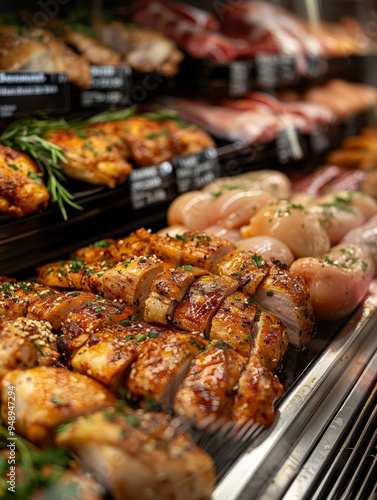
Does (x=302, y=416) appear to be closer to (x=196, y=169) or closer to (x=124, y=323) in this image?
(x=124, y=323)

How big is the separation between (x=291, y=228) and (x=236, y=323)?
0.90 m

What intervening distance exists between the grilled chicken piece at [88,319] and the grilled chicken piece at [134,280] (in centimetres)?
8

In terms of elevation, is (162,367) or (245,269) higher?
(245,269)

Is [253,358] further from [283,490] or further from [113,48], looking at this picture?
[113,48]

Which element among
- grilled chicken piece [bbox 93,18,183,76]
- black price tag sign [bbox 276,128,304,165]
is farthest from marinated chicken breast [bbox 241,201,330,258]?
black price tag sign [bbox 276,128,304,165]

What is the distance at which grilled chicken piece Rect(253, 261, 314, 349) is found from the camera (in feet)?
7.23

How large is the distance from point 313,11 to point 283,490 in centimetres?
594

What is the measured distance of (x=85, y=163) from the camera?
2.79 meters

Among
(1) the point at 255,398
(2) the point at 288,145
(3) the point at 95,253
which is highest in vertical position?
(2) the point at 288,145

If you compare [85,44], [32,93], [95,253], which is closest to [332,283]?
[95,253]

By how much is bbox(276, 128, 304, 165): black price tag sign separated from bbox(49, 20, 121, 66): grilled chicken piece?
164cm

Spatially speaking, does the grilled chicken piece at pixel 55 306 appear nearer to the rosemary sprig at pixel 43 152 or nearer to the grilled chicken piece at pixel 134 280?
the grilled chicken piece at pixel 134 280

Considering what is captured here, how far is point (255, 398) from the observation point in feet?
5.59

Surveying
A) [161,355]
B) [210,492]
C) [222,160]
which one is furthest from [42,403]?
Answer: [222,160]
